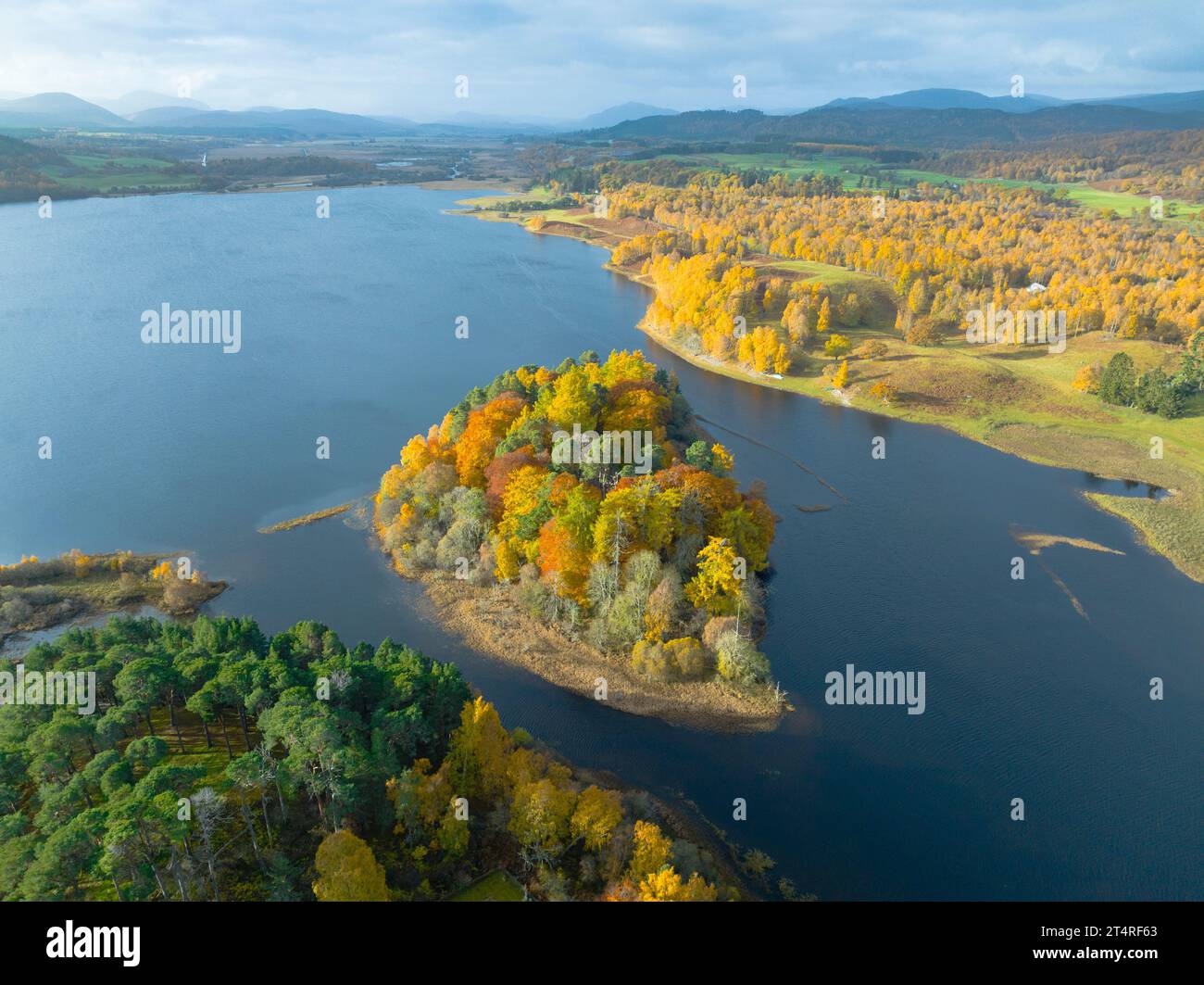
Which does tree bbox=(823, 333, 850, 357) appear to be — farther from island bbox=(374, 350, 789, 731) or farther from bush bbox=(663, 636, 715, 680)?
bush bbox=(663, 636, 715, 680)

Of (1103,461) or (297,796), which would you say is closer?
(297,796)

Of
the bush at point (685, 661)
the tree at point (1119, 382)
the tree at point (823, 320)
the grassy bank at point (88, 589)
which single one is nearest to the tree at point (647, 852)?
the bush at point (685, 661)

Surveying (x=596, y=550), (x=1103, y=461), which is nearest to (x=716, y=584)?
(x=596, y=550)

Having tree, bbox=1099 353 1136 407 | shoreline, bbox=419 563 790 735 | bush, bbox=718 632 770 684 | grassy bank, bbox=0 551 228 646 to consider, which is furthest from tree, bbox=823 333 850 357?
grassy bank, bbox=0 551 228 646

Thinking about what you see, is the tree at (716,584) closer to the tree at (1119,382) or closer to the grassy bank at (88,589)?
the grassy bank at (88,589)

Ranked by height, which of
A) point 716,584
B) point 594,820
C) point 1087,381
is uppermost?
point 1087,381

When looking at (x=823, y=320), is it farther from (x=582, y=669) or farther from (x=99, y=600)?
(x=99, y=600)
